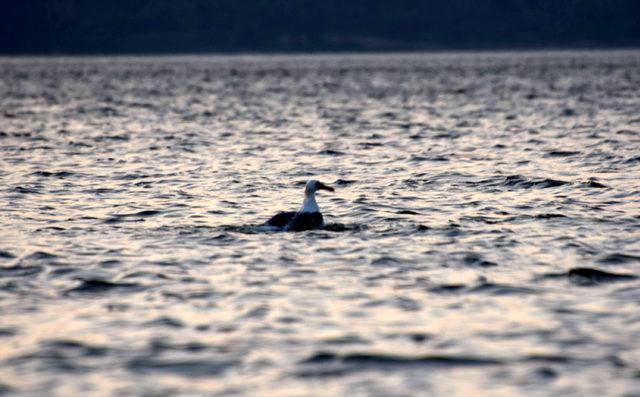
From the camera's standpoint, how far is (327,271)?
53.9ft

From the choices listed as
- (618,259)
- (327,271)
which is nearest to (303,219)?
(327,271)

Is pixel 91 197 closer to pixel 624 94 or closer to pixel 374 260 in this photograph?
pixel 374 260

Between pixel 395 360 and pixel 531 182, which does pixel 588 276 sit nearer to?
pixel 395 360

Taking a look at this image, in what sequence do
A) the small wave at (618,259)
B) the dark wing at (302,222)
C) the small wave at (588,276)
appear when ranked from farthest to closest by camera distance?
the dark wing at (302,222) < the small wave at (618,259) < the small wave at (588,276)

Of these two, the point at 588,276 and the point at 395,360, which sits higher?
the point at 395,360

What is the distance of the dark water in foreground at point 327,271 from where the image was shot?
1177 cm

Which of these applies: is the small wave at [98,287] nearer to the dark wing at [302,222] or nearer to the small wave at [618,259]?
the dark wing at [302,222]

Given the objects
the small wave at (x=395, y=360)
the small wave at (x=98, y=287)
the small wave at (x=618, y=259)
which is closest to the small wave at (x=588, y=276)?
the small wave at (x=618, y=259)

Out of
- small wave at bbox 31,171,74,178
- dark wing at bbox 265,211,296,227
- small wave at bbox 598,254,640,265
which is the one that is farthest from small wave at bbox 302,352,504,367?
small wave at bbox 31,171,74,178

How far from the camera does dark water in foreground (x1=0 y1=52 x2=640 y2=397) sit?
38.6 feet

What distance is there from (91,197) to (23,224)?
12.4 feet

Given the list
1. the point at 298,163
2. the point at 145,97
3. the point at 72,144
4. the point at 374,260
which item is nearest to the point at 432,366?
the point at 374,260

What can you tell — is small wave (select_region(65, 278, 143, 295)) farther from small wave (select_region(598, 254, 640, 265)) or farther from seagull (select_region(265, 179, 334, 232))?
small wave (select_region(598, 254, 640, 265))

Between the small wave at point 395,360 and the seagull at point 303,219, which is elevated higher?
the small wave at point 395,360
